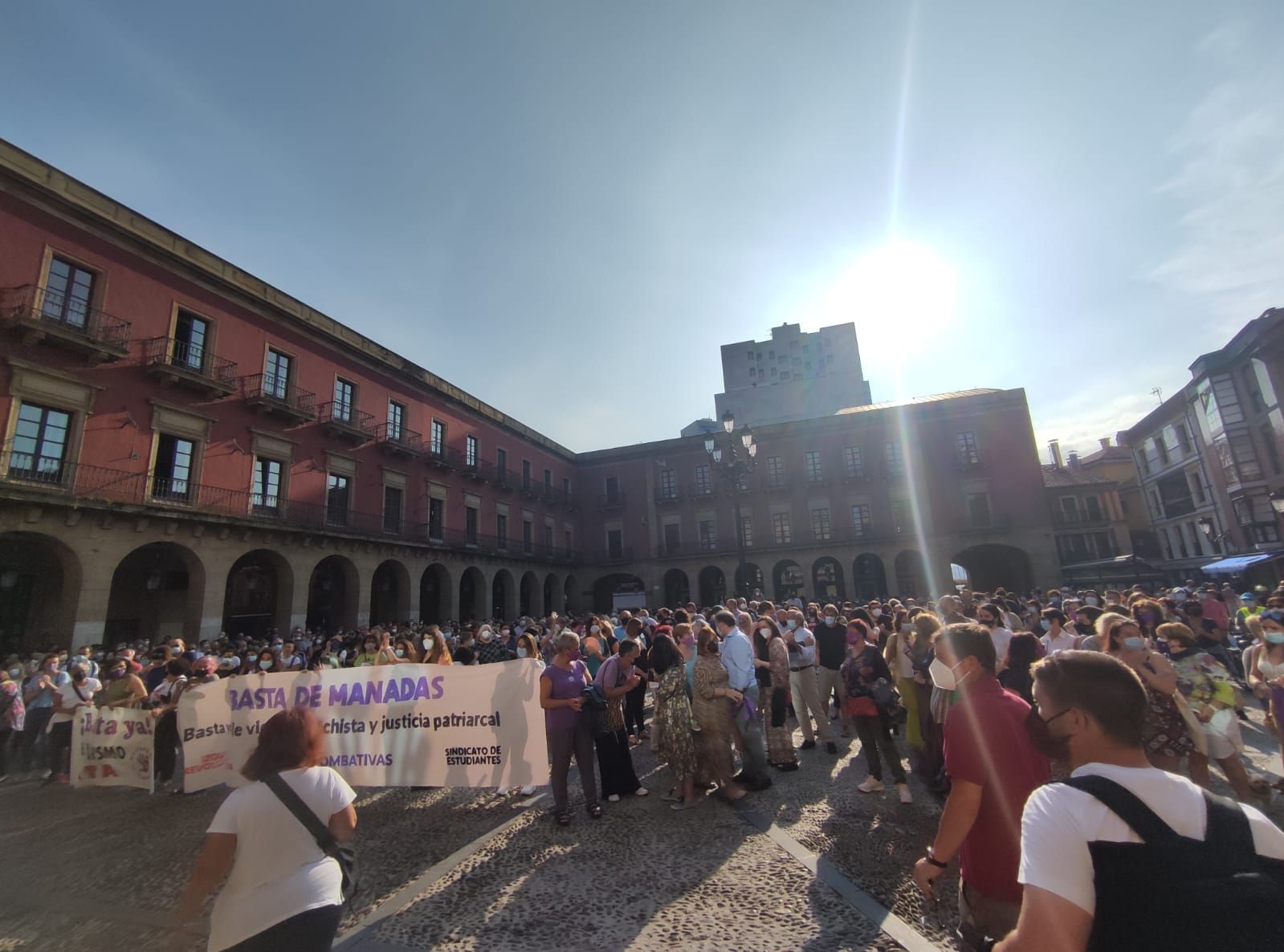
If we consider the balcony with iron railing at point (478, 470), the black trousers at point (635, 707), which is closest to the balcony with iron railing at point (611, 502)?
the balcony with iron railing at point (478, 470)

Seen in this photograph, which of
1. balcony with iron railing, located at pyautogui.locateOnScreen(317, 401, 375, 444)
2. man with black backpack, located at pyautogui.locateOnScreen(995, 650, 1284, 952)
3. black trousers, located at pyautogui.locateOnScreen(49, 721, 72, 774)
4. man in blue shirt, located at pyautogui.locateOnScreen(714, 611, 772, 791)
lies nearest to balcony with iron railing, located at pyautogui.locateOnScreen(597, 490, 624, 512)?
balcony with iron railing, located at pyautogui.locateOnScreen(317, 401, 375, 444)

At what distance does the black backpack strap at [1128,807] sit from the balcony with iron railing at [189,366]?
20492 mm

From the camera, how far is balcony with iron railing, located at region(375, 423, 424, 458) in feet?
76.8

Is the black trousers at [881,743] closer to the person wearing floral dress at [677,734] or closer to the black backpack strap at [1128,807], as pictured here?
the person wearing floral dress at [677,734]

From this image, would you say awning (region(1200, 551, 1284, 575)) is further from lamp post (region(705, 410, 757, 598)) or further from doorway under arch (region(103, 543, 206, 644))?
doorway under arch (region(103, 543, 206, 644))

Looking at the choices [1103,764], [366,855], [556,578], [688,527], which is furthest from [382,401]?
[1103,764]

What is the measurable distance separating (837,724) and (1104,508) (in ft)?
135

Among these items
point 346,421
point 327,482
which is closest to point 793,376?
point 346,421

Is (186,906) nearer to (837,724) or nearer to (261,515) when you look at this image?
(837,724)

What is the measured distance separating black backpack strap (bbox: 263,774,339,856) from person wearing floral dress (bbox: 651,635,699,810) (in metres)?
4.03

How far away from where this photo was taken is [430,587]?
26.7 meters

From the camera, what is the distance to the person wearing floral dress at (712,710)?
232 inches

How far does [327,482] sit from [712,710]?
19.5m

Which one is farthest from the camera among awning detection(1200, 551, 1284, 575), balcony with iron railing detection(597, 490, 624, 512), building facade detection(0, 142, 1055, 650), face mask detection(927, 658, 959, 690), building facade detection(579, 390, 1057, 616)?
balcony with iron railing detection(597, 490, 624, 512)
